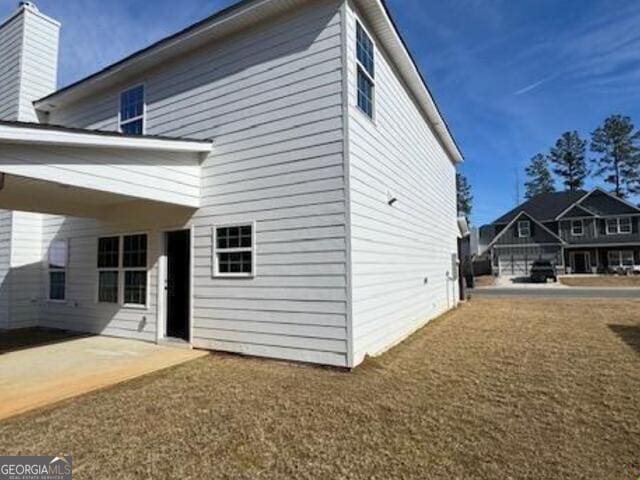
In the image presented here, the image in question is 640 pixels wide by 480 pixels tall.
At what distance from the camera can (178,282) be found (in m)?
8.10

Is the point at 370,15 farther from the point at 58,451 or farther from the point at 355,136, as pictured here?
the point at 58,451

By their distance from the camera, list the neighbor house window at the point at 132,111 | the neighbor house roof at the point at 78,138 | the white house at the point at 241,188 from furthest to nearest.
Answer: the neighbor house window at the point at 132,111, the white house at the point at 241,188, the neighbor house roof at the point at 78,138

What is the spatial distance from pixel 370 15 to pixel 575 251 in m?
38.6

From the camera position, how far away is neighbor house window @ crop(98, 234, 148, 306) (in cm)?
811

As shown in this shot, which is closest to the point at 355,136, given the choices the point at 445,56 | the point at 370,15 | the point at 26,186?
the point at 370,15

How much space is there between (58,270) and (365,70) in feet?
28.0

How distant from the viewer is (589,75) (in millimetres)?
17062

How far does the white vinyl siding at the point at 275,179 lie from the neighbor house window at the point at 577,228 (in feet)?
128

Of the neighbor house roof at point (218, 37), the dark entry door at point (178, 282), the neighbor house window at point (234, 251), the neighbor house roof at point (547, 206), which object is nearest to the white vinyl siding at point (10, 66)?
the neighbor house roof at point (218, 37)

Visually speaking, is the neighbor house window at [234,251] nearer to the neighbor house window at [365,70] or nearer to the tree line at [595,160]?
the neighbor house window at [365,70]

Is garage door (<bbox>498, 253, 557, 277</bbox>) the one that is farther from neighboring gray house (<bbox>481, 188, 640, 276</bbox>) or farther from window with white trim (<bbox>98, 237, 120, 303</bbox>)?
window with white trim (<bbox>98, 237, 120, 303</bbox>)

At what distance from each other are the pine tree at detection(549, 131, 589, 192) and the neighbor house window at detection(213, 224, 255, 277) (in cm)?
5884

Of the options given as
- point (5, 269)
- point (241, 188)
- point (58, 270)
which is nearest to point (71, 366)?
point (241, 188)

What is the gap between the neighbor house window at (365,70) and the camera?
656cm
